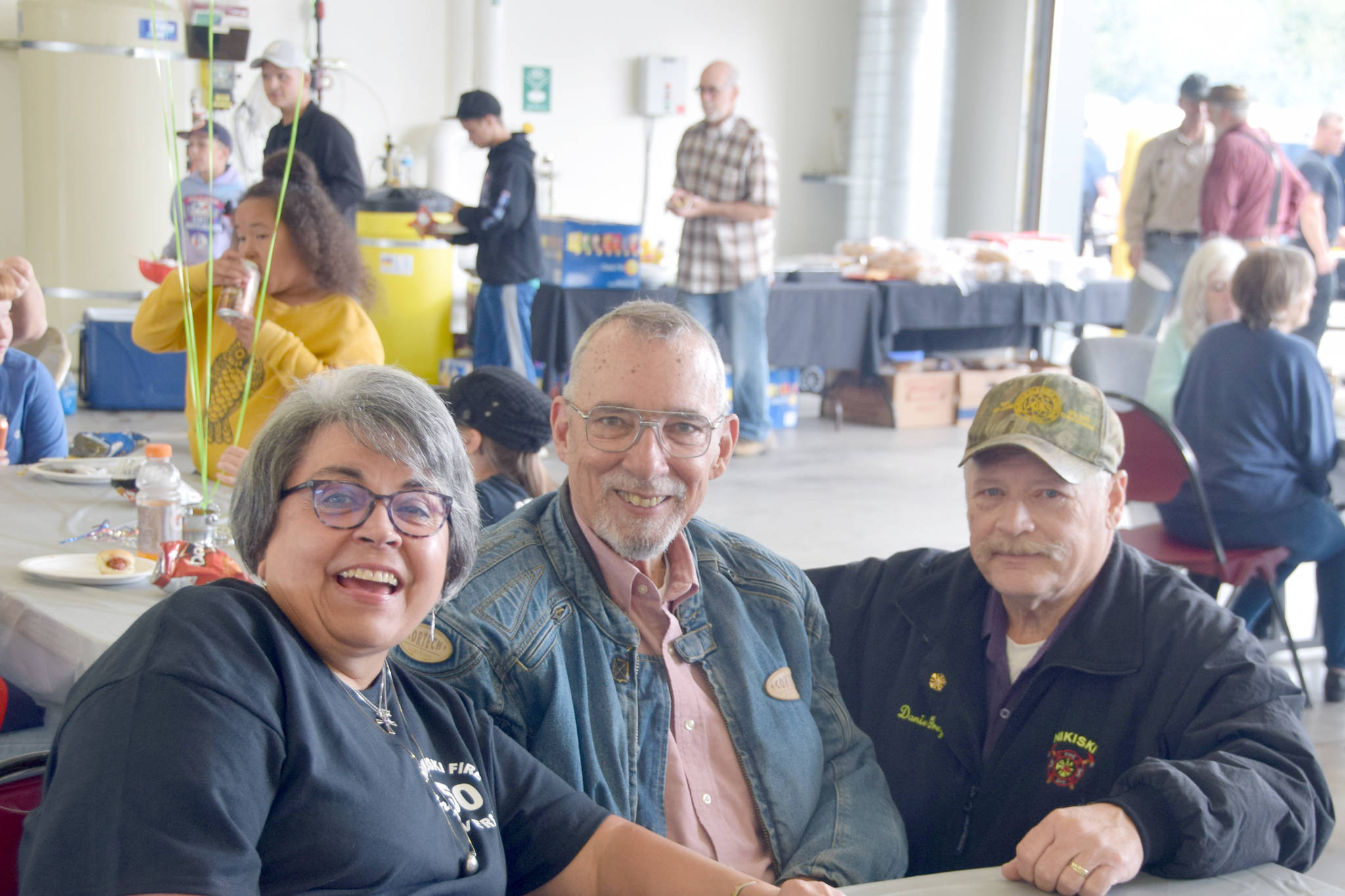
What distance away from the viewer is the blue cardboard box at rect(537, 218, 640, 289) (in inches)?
249

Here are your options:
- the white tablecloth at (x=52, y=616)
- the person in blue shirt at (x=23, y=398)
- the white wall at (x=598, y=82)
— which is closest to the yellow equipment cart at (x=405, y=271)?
the white wall at (x=598, y=82)

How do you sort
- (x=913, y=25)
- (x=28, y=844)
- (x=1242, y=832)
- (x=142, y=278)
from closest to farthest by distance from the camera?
(x=28, y=844), (x=1242, y=832), (x=142, y=278), (x=913, y=25)

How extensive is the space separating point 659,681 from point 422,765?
0.45 metres

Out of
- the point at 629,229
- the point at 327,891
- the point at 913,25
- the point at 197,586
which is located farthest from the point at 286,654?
the point at 913,25

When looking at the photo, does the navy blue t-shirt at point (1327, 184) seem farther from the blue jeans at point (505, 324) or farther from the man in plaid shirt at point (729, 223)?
the blue jeans at point (505, 324)

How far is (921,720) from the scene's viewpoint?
1.89 meters

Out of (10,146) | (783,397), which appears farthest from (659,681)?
(10,146)

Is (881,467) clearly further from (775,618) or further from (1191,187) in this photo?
(775,618)

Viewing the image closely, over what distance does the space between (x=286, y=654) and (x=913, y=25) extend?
973cm

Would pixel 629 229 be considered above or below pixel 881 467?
above

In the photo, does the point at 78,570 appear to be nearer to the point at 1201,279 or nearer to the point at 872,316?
the point at 1201,279

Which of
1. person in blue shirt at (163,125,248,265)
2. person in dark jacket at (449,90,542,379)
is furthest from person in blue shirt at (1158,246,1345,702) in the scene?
person in blue shirt at (163,125,248,265)

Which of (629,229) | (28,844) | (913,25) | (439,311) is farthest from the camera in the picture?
(913,25)

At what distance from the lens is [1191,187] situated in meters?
6.52
